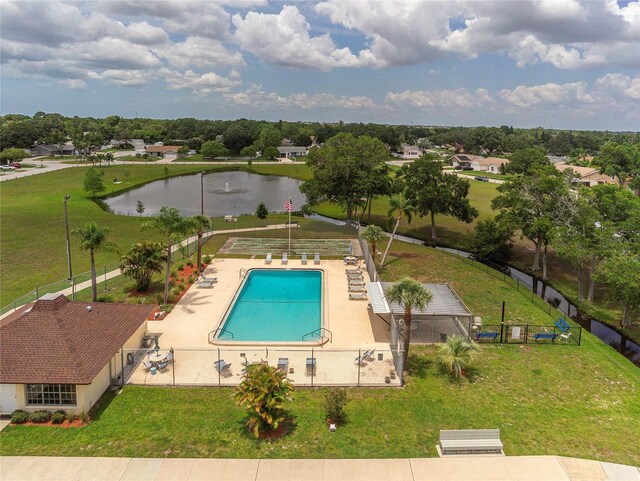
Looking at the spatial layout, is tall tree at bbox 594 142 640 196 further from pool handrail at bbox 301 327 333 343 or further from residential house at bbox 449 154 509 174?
pool handrail at bbox 301 327 333 343

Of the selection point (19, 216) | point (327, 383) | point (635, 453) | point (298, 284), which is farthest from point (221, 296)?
point (19, 216)

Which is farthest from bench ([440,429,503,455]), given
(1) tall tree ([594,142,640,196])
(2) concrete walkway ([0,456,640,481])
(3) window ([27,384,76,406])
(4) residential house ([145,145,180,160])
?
(4) residential house ([145,145,180,160])

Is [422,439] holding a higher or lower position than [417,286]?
lower

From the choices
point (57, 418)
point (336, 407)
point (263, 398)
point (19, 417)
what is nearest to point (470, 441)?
point (336, 407)

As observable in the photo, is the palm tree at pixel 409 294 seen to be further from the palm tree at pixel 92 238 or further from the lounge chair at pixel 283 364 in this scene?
the palm tree at pixel 92 238

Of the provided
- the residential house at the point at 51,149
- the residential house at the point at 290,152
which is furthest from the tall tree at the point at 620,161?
the residential house at the point at 51,149

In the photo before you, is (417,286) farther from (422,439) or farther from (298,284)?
(298,284)
